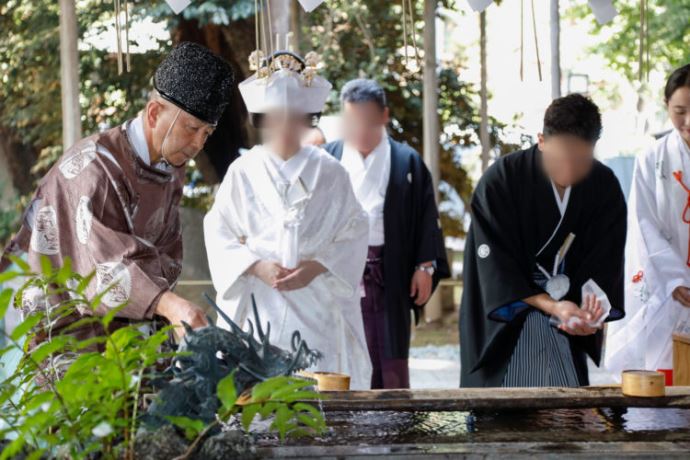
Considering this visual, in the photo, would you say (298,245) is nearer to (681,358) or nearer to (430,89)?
(681,358)

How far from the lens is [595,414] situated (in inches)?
128

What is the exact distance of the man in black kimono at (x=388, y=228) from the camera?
624 cm

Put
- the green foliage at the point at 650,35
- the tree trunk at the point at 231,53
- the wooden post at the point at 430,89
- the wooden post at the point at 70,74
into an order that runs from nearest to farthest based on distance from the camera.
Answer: the wooden post at the point at 70,74 → the wooden post at the point at 430,89 → the tree trunk at the point at 231,53 → the green foliage at the point at 650,35

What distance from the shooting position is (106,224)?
3166mm

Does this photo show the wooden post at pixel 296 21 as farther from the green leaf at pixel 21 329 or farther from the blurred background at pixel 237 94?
the green leaf at pixel 21 329

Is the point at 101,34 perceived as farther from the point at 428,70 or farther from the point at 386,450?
the point at 386,450

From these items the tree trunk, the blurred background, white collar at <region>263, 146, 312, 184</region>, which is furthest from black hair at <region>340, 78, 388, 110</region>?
the tree trunk

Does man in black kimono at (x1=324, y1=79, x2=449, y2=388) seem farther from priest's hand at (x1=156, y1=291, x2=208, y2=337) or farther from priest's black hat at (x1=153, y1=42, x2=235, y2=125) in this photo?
priest's hand at (x1=156, y1=291, x2=208, y2=337)

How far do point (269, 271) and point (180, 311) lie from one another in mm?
2090

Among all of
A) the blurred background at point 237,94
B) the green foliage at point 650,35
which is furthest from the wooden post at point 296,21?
the green foliage at point 650,35

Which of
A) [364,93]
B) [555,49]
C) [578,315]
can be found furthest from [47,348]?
[555,49]

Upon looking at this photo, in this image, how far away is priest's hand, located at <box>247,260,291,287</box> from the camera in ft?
16.1

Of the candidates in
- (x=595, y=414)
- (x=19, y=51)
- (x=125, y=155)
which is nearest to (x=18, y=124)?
(x=19, y=51)

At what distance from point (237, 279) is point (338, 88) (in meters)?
6.55
